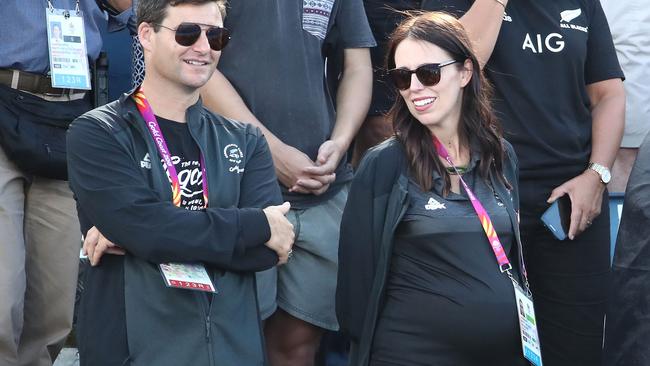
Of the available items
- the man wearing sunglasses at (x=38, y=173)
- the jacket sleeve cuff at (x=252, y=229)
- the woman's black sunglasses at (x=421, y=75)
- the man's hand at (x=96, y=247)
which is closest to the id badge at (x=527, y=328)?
→ the woman's black sunglasses at (x=421, y=75)

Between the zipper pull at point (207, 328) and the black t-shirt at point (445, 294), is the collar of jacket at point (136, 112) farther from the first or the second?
the black t-shirt at point (445, 294)

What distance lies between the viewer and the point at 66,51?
460 centimetres

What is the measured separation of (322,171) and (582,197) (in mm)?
1111

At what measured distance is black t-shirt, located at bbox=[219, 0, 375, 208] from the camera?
14.7 feet

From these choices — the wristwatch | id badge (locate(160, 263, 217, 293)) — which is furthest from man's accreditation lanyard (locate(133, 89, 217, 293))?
the wristwatch

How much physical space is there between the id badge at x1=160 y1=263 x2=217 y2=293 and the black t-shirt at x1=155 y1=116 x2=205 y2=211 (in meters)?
0.22

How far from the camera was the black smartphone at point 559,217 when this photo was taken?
448cm

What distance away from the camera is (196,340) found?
10.6ft

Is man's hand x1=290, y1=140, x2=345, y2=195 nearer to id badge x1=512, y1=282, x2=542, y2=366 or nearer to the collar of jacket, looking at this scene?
the collar of jacket

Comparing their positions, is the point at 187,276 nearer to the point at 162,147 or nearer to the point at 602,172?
the point at 162,147

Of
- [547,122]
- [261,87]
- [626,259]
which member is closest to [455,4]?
[547,122]

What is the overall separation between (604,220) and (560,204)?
9.8 inches

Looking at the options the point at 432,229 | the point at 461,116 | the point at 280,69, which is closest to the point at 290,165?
the point at 280,69

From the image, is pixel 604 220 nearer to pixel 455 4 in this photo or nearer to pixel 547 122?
pixel 547 122
